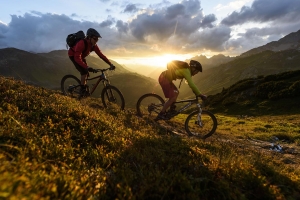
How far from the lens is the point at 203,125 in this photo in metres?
11.6

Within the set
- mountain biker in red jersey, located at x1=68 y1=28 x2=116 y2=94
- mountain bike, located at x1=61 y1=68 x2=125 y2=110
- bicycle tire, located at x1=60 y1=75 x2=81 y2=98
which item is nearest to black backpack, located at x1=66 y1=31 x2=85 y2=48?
mountain biker in red jersey, located at x1=68 y1=28 x2=116 y2=94

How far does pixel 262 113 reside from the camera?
1287 inches

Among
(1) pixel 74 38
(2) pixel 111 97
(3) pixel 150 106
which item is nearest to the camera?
(1) pixel 74 38

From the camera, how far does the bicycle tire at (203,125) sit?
455 inches

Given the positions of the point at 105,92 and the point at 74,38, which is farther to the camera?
the point at 105,92

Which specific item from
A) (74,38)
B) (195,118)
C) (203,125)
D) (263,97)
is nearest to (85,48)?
(74,38)

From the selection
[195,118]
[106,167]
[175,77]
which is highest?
[175,77]

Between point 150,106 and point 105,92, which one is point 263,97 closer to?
point 150,106

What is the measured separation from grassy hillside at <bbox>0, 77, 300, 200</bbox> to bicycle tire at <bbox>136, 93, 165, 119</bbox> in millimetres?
5443

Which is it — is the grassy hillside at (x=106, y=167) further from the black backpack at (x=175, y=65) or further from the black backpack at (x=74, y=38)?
the black backpack at (x=74, y=38)

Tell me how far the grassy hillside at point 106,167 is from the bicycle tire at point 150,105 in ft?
17.9

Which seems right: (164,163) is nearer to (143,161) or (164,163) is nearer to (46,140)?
(143,161)

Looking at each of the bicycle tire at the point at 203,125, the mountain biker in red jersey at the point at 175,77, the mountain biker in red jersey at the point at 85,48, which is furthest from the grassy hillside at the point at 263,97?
the mountain biker in red jersey at the point at 85,48

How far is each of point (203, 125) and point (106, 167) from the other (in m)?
7.80
